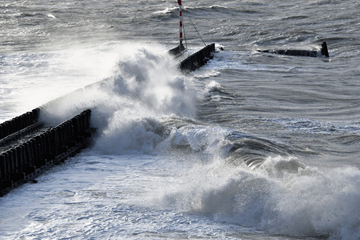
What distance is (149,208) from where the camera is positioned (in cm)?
632

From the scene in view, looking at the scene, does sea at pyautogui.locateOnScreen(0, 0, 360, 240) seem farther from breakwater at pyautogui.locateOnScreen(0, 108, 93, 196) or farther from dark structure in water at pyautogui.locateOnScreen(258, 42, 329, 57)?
dark structure in water at pyautogui.locateOnScreen(258, 42, 329, 57)

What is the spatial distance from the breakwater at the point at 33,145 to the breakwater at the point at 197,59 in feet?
29.9

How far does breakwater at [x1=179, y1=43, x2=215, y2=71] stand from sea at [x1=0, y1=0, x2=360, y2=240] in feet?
1.65

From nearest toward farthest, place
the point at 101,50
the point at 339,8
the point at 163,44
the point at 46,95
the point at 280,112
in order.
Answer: the point at 280,112 < the point at 46,95 < the point at 101,50 < the point at 163,44 < the point at 339,8

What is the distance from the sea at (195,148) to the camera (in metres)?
5.75

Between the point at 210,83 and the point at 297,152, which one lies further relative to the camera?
the point at 210,83

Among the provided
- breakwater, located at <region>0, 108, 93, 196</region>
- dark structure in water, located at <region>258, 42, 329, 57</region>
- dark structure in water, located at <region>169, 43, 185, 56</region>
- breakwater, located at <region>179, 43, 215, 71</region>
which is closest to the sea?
breakwater, located at <region>0, 108, 93, 196</region>

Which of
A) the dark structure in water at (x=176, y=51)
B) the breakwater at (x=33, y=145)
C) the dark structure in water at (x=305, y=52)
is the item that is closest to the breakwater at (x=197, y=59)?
the dark structure in water at (x=176, y=51)

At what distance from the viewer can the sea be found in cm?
575

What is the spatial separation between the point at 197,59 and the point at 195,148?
41.8ft

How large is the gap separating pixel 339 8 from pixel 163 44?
21336mm

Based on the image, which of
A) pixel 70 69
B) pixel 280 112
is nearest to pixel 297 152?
pixel 280 112

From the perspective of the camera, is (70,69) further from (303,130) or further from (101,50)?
(303,130)

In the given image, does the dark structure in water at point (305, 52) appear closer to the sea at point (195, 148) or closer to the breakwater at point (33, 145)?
the sea at point (195, 148)
